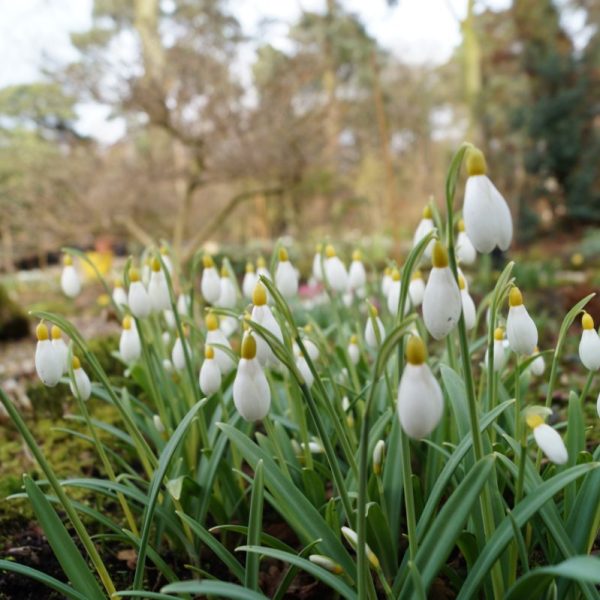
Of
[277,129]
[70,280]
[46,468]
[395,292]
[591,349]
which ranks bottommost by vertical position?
[46,468]

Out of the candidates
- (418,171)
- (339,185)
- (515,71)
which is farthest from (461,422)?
(418,171)

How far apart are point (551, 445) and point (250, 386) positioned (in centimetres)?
47

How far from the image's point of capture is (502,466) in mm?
1273

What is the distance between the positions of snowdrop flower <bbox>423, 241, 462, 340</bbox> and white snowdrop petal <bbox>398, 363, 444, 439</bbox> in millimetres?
85

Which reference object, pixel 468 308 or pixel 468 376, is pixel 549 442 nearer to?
pixel 468 376

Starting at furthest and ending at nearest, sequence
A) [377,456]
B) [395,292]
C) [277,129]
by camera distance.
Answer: [277,129]
[395,292]
[377,456]

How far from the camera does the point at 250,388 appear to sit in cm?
90

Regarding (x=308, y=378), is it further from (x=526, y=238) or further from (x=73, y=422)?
(x=526, y=238)

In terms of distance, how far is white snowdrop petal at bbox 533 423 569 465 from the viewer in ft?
2.69

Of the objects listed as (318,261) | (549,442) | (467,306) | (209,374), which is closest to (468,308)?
(467,306)

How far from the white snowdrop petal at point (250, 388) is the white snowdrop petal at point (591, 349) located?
67 cm

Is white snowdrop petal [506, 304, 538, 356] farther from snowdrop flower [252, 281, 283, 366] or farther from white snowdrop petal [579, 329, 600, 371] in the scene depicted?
snowdrop flower [252, 281, 283, 366]

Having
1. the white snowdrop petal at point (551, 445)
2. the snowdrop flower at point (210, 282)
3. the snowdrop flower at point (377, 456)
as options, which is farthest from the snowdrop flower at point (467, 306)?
the snowdrop flower at point (210, 282)

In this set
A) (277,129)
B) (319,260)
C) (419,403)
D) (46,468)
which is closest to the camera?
(419,403)
